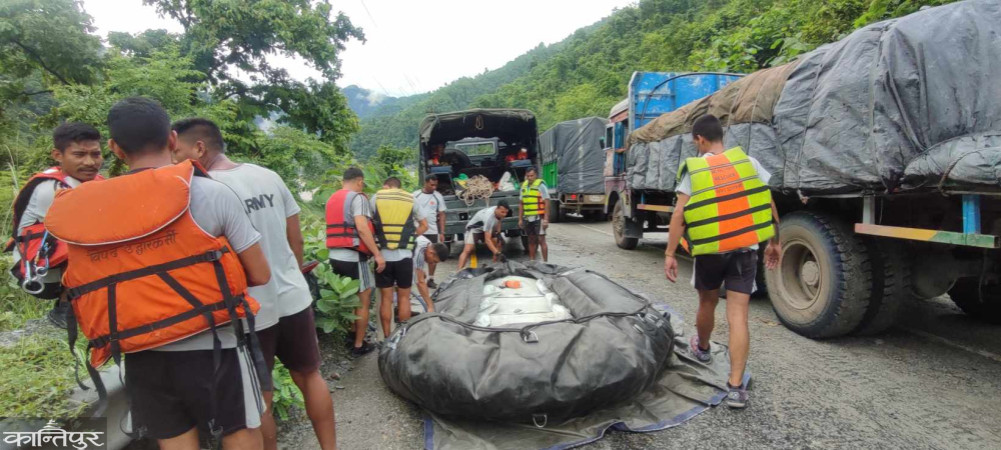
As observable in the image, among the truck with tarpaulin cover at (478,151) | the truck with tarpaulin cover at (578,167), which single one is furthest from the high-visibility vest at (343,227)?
the truck with tarpaulin cover at (578,167)

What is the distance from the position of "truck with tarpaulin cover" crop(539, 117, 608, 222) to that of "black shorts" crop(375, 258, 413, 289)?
9.62 meters

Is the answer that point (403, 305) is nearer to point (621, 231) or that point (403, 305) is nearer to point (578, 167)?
point (621, 231)

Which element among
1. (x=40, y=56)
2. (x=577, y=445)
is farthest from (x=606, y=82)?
(x=577, y=445)

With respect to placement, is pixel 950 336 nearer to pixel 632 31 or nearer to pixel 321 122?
pixel 321 122

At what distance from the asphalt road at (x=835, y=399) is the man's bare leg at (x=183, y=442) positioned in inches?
46.9

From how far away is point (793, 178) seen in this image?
147 inches

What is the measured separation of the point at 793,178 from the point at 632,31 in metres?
41.2

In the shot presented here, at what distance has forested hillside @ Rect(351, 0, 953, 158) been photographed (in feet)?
31.9

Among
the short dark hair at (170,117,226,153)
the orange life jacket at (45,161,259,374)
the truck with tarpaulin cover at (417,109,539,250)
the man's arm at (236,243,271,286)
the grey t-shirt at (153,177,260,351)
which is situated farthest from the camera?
the truck with tarpaulin cover at (417,109,539,250)

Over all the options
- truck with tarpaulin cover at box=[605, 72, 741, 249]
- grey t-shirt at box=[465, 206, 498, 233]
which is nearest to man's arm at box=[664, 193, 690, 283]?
grey t-shirt at box=[465, 206, 498, 233]

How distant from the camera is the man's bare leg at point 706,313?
315cm

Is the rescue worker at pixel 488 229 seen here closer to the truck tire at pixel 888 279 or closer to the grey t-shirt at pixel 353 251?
the grey t-shirt at pixel 353 251

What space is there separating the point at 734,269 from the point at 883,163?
1138 mm

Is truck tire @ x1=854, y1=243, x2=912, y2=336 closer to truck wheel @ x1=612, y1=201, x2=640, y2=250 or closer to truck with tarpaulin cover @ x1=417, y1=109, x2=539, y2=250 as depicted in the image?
truck wheel @ x1=612, y1=201, x2=640, y2=250
